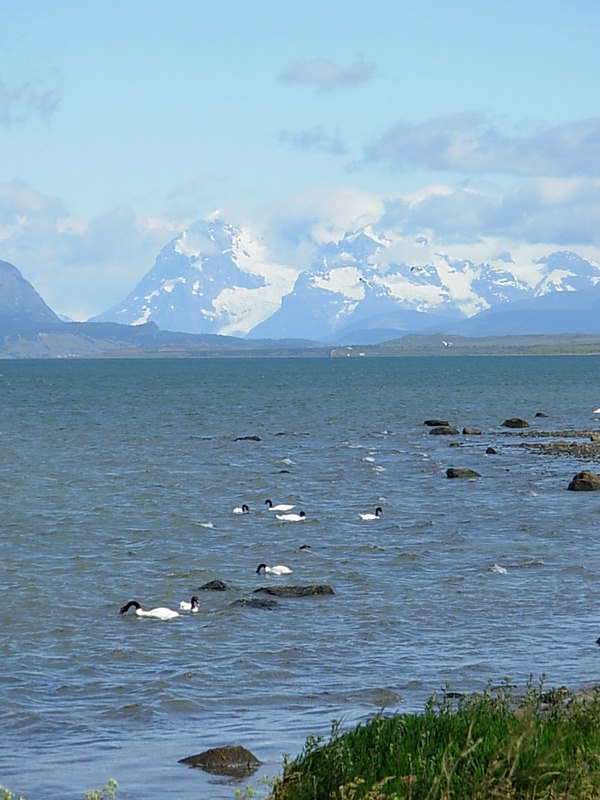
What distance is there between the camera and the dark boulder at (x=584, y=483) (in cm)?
4266

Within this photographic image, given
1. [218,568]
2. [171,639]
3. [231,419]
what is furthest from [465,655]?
[231,419]

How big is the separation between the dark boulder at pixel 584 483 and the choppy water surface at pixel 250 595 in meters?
0.87

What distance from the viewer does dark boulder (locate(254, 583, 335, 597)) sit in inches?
1003

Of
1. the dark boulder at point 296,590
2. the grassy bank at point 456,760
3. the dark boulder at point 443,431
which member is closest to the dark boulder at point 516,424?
the dark boulder at point 443,431

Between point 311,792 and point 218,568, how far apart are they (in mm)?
19188

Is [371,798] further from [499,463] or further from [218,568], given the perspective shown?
[499,463]

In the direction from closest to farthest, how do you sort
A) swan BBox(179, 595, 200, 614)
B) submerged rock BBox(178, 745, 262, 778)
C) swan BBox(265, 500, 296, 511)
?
submerged rock BBox(178, 745, 262, 778), swan BBox(179, 595, 200, 614), swan BBox(265, 500, 296, 511)

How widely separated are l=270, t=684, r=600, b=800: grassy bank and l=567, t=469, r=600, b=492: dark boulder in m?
31.9

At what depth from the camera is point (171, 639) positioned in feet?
72.1

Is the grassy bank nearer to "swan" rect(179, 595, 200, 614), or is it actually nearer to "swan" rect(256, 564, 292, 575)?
"swan" rect(179, 595, 200, 614)

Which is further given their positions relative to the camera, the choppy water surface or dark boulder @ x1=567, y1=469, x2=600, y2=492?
dark boulder @ x1=567, y1=469, x2=600, y2=492

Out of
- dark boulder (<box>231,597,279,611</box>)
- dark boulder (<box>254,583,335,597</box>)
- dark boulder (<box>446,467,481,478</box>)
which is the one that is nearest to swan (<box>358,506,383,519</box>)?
dark boulder (<box>446,467,481,478</box>)

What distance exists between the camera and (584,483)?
42.8 metres

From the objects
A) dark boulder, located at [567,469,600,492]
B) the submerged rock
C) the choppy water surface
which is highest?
dark boulder, located at [567,469,600,492]
